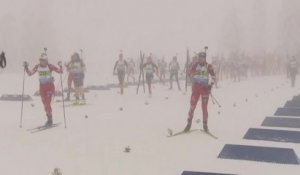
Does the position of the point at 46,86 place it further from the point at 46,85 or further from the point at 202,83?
the point at 202,83

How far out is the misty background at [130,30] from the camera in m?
83.8

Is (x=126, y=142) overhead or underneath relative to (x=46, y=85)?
underneath

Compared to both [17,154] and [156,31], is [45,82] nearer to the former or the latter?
[17,154]

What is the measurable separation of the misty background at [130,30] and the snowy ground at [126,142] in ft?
179

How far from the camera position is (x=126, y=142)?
1081cm

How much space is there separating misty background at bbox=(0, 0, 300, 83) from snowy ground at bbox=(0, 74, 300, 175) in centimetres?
5444

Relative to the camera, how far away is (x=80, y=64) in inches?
773

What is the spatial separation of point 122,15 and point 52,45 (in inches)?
4243

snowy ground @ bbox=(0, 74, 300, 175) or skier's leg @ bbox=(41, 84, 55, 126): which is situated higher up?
skier's leg @ bbox=(41, 84, 55, 126)

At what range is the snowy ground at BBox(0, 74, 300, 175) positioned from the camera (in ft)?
27.7

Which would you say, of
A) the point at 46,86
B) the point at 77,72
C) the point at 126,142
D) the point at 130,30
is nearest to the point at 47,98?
the point at 46,86

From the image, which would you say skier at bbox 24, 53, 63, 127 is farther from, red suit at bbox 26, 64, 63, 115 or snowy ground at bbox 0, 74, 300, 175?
snowy ground at bbox 0, 74, 300, 175

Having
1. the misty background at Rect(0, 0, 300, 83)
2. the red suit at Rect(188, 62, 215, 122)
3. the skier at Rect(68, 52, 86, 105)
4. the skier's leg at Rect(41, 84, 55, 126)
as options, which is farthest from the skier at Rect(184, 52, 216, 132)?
the misty background at Rect(0, 0, 300, 83)

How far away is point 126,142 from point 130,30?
166989mm
